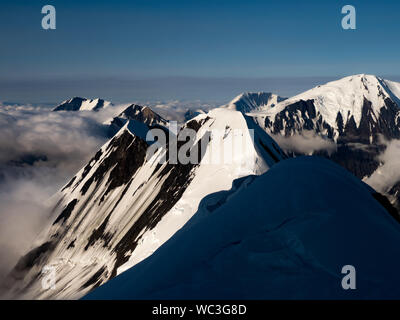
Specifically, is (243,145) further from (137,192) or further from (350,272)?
(350,272)

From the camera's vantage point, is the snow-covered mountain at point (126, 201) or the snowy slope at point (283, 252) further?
the snow-covered mountain at point (126, 201)

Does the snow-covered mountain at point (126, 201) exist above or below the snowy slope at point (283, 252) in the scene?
below

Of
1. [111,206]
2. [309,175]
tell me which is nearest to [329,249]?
[309,175]

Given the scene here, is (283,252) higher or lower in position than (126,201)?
higher

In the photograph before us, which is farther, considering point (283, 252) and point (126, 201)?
point (126, 201)

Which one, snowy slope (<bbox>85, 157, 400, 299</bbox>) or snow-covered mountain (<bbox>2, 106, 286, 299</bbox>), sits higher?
snowy slope (<bbox>85, 157, 400, 299</bbox>)

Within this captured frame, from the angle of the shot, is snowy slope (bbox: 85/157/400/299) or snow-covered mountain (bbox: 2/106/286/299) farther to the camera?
snow-covered mountain (bbox: 2/106/286/299)
